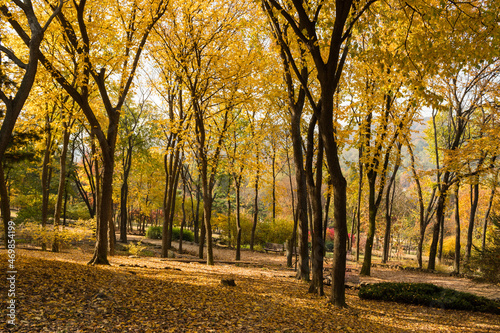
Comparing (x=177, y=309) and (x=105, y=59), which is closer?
(x=177, y=309)

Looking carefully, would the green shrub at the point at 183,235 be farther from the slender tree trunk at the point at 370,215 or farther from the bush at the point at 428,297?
the bush at the point at 428,297

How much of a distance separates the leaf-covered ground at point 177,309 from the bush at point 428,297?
39 cm

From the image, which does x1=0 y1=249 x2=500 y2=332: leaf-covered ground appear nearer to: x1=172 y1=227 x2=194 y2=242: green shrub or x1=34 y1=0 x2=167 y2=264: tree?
x1=34 y1=0 x2=167 y2=264: tree

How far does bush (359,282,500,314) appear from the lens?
798 centimetres

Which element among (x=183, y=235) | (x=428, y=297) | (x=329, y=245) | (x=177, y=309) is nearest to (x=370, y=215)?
(x=428, y=297)

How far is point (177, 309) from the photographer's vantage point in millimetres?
4812

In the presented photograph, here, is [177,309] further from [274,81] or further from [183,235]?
[183,235]

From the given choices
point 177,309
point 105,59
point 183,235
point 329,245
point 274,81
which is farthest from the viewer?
point 329,245

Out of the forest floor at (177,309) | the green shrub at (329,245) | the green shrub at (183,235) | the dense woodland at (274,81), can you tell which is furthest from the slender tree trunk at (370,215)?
the green shrub at (329,245)

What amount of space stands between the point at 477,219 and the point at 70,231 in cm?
2898

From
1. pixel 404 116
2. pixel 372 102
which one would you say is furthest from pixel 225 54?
pixel 404 116

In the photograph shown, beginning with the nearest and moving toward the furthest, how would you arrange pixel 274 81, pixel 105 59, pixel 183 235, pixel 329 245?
1. pixel 105 59
2. pixel 274 81
3. pixel 183 235
4. pixel 329 245

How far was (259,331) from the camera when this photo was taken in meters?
4.38

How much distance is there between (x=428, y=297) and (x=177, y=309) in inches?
264
